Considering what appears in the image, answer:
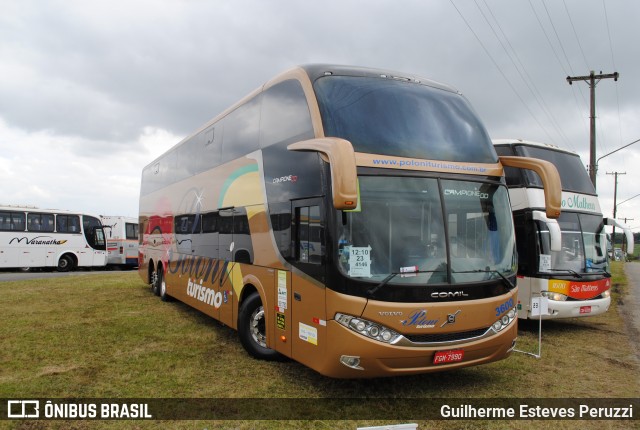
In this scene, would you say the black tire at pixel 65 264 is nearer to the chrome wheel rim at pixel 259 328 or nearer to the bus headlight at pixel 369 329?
the chrome wheel rim at pixel 259 328

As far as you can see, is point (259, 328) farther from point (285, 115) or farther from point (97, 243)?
point (97, 243)

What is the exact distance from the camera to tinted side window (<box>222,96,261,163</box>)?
24.9 ft

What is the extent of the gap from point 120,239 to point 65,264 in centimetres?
456

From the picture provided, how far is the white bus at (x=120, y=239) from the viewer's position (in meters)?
30.4

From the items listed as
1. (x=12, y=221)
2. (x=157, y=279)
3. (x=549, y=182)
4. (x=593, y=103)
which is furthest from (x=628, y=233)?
(x=12, y=221)

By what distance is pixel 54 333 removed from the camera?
28.9 ft

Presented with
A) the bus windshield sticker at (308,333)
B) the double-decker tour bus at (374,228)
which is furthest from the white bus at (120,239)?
the bus windshield sticker at (308,333)

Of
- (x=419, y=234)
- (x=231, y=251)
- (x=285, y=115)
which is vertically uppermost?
(x=285, y=115)

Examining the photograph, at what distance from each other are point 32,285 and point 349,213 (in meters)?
14.8

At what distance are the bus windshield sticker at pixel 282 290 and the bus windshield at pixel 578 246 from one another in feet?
18.7

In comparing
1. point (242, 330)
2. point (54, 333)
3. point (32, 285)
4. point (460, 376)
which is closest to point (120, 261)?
point (32, 285)

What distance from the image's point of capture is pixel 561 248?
9781 mm

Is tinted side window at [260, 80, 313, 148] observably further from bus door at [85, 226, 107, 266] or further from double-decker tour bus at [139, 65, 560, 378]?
bus door at [85, 226, 107, 266]

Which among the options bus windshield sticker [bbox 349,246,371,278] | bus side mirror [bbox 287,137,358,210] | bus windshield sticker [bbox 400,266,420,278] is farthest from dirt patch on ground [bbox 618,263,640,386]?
bus side mirror [bbox 287,137,358,210]
